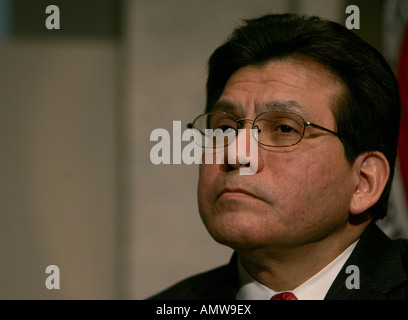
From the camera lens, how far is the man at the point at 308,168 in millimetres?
1255

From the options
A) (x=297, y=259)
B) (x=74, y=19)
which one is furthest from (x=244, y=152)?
(x=74, y=19)

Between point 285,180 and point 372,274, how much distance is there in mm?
309

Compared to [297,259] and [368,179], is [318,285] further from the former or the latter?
[368,179]

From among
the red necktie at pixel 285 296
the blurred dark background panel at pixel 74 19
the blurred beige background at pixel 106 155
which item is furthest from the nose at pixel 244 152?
the blurred dark background panel at pixel 74 19

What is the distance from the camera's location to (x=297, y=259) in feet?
4.39

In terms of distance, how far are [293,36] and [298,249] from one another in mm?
505

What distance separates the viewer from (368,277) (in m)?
1.29

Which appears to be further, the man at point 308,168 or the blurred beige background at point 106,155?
the blurred beige background at point 106,155

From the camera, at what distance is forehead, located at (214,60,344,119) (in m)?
1.28

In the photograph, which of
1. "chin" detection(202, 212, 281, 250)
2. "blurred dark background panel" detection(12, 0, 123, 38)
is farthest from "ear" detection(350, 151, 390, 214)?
"blurred dark background panel" detection(12, 0, 123, 38)

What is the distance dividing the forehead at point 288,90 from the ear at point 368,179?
158 mm

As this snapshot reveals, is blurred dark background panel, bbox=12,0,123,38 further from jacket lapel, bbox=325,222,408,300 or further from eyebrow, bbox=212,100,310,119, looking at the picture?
jacket lapel, bbox=325,222,408,300

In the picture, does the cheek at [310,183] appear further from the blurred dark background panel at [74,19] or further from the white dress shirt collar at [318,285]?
the blurred dark background panel at [74,19]

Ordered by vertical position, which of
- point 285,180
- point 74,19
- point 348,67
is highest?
point 74,19
